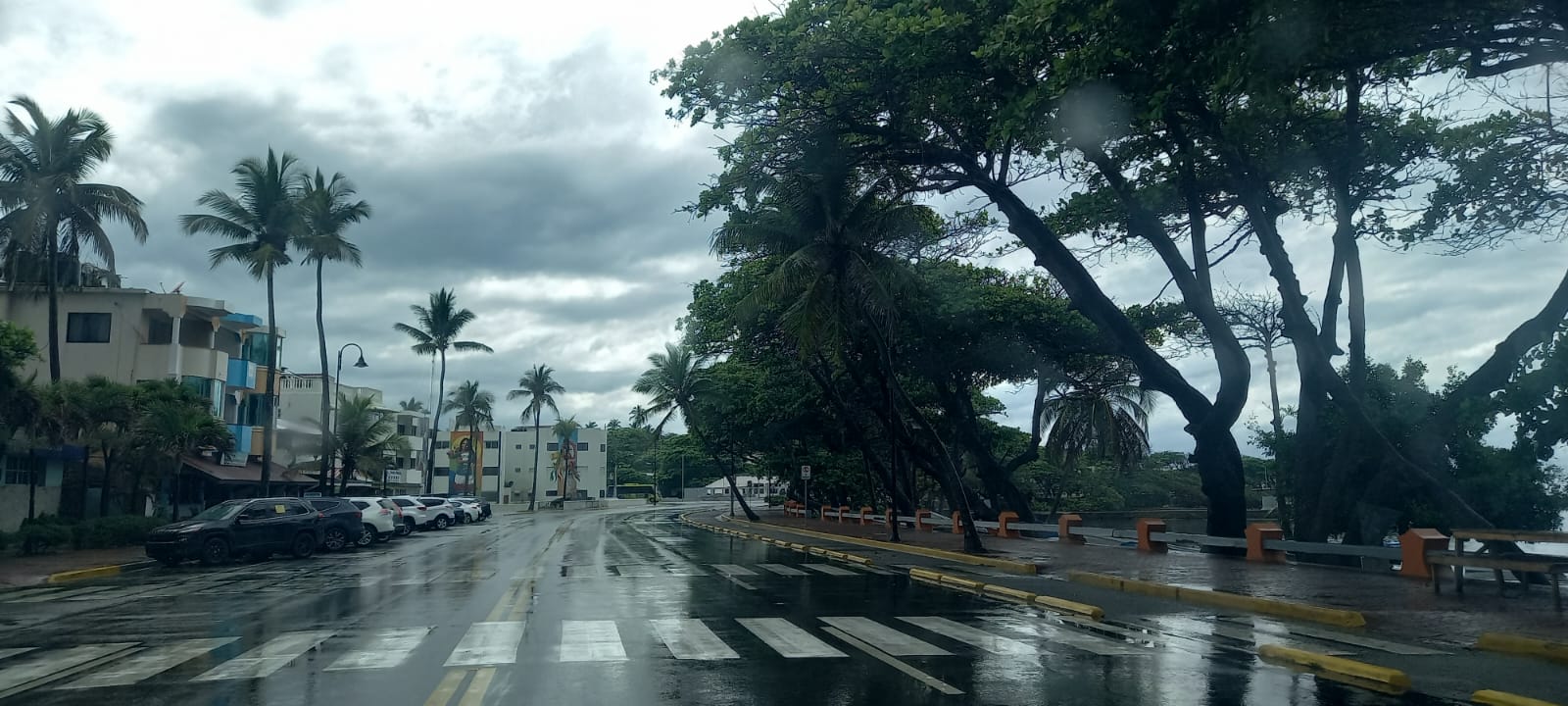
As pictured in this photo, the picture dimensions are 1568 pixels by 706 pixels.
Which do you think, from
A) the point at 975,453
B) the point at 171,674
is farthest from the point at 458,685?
the point at 975,453

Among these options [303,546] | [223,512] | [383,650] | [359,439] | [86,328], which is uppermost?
[86,328]

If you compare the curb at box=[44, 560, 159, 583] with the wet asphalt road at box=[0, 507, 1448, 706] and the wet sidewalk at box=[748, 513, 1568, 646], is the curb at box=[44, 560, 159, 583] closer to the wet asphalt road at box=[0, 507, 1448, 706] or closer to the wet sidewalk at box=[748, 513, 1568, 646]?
the wet asphalt road at box=[0, 507, 1448, 706]

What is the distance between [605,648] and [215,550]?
19.0m

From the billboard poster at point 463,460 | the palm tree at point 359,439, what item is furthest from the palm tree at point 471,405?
the palm tree at point 359,439

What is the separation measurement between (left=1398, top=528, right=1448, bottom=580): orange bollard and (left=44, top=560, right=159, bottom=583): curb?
24.2 metres

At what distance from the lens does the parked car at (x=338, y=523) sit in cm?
2939

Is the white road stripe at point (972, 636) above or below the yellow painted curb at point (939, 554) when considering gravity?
above

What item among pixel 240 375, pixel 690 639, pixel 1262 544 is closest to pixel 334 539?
pixel 240 375

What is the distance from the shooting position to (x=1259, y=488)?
65500mm

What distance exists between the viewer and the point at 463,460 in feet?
365

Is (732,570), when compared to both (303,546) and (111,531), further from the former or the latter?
(111,531)

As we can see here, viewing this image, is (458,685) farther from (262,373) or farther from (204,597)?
(262,373)

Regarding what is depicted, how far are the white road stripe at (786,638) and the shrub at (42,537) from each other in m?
23.0

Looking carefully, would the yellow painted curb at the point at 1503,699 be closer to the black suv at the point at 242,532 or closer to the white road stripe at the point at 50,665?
the white road stripe at the point at 50,665
